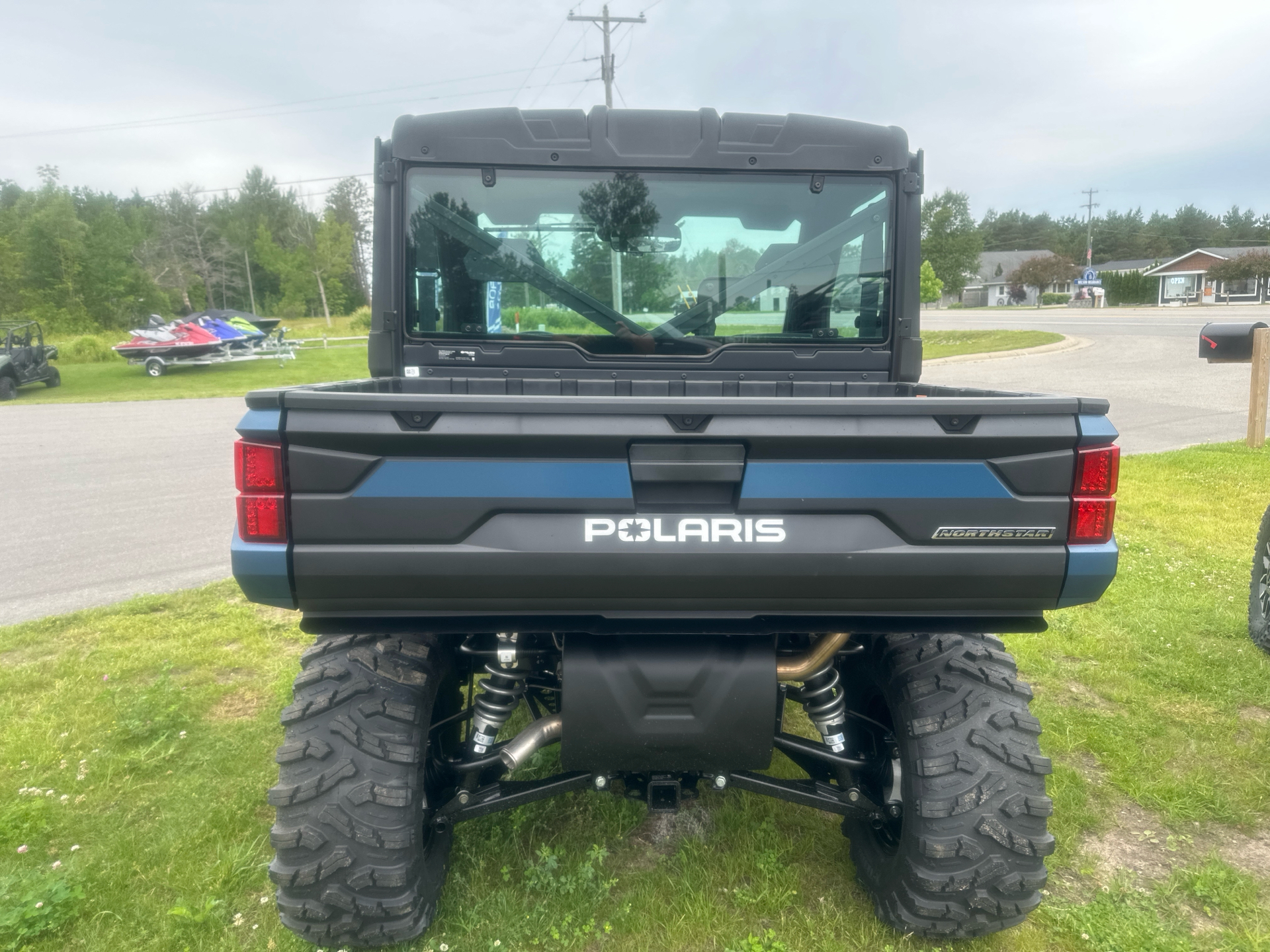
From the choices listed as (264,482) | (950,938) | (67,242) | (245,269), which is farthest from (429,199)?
(245,269)

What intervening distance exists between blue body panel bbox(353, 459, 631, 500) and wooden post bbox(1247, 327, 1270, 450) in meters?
10.8

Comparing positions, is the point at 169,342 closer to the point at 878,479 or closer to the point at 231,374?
the point at 231,374

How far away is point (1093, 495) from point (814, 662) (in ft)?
2.82

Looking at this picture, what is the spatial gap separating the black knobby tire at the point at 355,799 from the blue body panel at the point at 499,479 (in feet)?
2.25

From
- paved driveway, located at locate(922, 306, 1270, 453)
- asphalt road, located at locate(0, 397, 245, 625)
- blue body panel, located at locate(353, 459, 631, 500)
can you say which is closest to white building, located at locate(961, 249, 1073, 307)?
paved driveway, located at locate(922, 306, 1270, 453)

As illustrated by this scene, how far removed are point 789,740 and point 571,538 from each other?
1040 mm

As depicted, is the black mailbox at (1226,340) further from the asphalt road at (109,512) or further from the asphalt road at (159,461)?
the asphalt road at (109,512)

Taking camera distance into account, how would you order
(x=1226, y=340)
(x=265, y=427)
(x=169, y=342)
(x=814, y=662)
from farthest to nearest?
1. (x=169, y=342)
2. (x=1226, y=340)
3. (x=814, y=662)
4. (x=265, y=427)

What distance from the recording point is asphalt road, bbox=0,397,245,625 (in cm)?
590

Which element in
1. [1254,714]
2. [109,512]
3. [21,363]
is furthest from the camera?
[21,363]

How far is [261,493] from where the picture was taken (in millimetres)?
1933

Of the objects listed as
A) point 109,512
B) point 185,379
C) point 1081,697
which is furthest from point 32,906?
point 185,379

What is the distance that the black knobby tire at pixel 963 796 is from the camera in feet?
7.48

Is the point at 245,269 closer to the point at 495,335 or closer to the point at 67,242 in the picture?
the point at 67,242
